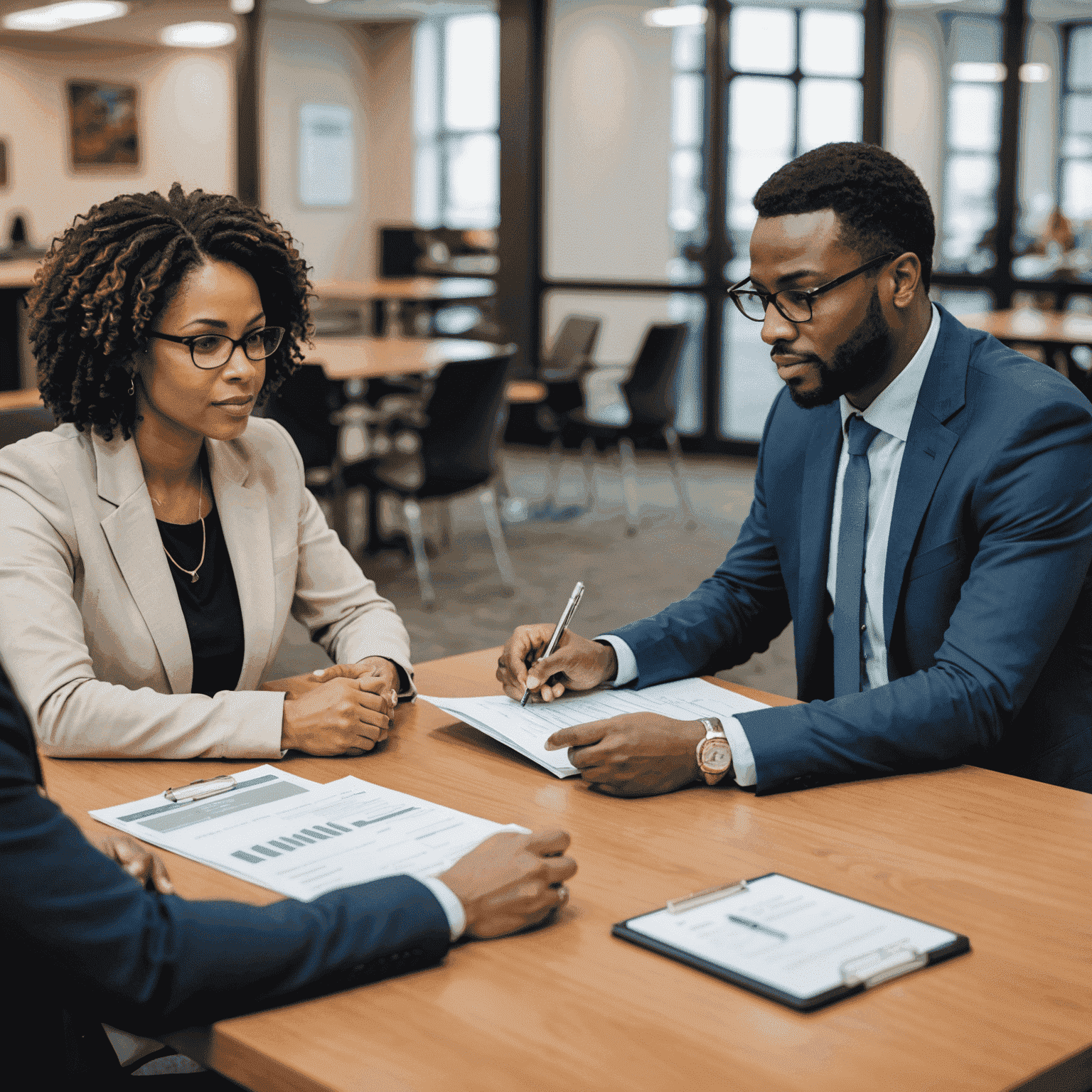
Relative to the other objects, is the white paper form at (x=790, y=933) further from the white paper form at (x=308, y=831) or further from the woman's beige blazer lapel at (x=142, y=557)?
the woman's beige blazer lapel at (x=142, y=557)

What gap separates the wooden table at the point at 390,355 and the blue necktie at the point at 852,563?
330 cm

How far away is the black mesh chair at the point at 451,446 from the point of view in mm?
5082

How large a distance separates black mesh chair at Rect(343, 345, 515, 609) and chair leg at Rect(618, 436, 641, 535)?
57.6 inches

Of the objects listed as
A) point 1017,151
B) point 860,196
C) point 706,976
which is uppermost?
point 1017,151

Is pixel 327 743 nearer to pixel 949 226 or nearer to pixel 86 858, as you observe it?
pixel 86 858

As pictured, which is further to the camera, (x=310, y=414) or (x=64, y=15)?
(x=64, y=15)

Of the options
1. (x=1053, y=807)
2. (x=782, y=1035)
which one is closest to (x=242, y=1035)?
(x=782, y=1035)

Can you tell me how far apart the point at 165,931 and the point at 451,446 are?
421 cm

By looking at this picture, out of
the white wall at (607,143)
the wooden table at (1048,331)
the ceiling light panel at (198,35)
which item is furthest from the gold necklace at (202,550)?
the ceiling light panel at (198,35)

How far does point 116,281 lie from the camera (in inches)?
69.5

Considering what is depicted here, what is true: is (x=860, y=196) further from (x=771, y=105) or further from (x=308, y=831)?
(x=771, y=105)

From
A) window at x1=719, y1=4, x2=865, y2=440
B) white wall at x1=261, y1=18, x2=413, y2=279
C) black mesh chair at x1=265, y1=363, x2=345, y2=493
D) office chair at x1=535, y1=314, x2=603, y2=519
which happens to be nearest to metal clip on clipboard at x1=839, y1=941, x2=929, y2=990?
black mesh chair at x1=265, y1=363, x2=345, y2=493

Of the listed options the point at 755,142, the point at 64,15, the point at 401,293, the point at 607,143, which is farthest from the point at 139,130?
the point at 755,142

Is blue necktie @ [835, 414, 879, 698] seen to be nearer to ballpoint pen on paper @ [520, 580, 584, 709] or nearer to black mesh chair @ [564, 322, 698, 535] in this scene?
ballpoint pen on paper @ [520, 580, 584, 709]
